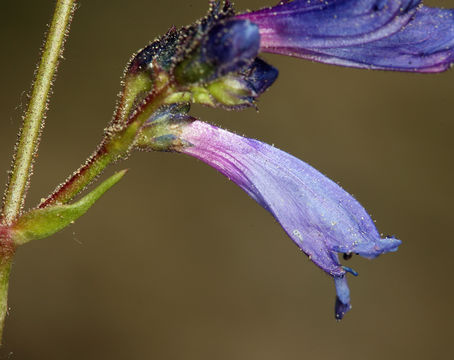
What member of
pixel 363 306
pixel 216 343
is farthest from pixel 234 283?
pixel 363 306

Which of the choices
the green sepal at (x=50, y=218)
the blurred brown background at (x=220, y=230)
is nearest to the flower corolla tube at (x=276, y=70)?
the green sepal at (x=50, y=218)

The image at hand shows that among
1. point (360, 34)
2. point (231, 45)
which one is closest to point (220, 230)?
point (360, 34)

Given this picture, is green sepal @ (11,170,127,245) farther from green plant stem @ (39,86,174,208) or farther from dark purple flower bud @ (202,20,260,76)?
dark purple flower bud @ (202,20,260,76)

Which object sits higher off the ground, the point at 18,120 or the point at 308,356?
the point at 18,120

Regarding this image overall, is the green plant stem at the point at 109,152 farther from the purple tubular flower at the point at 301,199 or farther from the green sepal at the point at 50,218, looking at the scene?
the purple tubular flower at the point at 301,199

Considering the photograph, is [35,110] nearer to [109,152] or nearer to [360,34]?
[109,152]

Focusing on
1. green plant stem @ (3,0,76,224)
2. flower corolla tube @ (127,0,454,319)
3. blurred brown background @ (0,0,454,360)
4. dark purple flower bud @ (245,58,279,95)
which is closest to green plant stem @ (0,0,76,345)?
green plant stem @ (3,0,76,224)

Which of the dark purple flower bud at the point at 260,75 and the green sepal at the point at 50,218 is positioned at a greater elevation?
the dark purple flower bud at the point at 260,75

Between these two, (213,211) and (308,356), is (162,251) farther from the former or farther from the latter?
(308,356)
